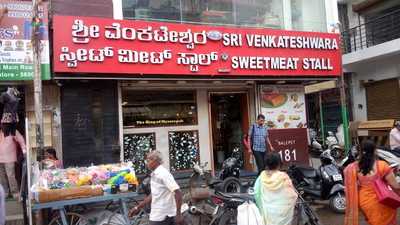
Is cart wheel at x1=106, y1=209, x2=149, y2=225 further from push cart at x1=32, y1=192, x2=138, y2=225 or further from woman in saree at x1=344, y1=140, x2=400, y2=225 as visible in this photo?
woman in saree at x1=344, y1=140, x2=400, y2=225

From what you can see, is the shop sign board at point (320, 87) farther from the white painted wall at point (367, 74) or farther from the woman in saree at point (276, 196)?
the woman in saree at point (276, 196)

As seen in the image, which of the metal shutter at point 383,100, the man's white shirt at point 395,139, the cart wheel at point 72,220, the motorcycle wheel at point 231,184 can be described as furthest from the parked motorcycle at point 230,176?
the metal shutter at point 383,100

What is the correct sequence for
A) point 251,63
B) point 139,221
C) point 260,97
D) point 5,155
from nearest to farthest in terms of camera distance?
point 139,221 → point 5,155 → point 251,63 → point 260,97

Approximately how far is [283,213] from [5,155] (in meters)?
5.43

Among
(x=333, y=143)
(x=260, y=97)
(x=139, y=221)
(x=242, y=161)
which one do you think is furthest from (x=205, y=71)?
(x=333, y=143)

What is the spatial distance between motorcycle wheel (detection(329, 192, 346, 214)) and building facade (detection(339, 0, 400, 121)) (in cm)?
851

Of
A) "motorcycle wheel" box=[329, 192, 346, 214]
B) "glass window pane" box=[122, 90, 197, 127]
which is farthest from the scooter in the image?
"glass window pane" box=[122, 90, 197, 127]

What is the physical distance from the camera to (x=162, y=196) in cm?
551

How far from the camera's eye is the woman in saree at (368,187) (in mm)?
4992

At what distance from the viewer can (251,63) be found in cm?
1155

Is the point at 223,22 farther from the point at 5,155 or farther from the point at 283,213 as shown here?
the point at 283,213

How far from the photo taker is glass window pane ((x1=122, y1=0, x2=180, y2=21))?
430 inches

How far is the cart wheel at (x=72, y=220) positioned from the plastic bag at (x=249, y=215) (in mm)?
2668

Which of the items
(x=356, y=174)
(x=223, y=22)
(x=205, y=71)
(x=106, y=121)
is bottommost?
(x=356, y=174)
